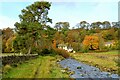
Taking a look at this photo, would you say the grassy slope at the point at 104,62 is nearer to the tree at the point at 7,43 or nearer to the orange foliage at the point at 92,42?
the tree at the point at 7,43

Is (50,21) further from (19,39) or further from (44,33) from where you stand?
(19,39)

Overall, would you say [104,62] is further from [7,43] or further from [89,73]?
[7,43]

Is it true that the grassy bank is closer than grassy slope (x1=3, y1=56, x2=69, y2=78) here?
No

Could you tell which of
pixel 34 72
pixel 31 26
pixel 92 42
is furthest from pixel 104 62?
pixel 92 42

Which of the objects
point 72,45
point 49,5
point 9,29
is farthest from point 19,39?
point 72,45

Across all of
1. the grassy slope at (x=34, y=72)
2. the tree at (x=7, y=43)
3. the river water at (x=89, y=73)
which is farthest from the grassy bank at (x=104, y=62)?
Result: the tree at (x=7, y=43)

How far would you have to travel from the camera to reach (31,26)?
54.7 metres

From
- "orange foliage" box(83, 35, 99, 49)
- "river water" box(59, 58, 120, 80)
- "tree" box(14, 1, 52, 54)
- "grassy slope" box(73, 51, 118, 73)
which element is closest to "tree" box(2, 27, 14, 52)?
"tree" box(14, 1, 52, 54)

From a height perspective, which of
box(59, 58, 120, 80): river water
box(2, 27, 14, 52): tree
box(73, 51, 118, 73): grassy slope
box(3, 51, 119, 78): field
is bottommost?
box(59, 58, 120, 80): river water

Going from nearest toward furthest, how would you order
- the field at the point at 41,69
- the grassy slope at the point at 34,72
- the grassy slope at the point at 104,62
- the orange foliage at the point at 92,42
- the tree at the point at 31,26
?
the grassy slope at the point at 34,72
the field at the point at 41,69
the grassy slope at the point at 104,62
the tree at the point at 31,26
the orange foliage at the point at 92,42

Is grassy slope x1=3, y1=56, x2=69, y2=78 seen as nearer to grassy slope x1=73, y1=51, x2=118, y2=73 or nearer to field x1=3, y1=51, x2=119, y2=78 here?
field x1=3, y1=51, x2=119, y2=78

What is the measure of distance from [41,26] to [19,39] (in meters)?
5.47

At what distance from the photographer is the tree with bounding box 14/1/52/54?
5578 cm

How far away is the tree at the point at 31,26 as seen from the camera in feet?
183
